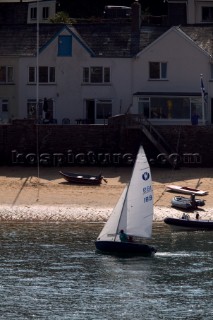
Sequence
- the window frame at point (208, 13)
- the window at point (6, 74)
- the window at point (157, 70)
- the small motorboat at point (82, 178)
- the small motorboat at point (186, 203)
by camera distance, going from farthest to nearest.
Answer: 1. the window frame at point (208, 13)
2. the window at point (6, 74)
3. the window at point (157, 70)
4. the small motorboat at point (82, 178)
5. the small motorboat at point (186, 203)

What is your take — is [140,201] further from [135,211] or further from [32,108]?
[32,108]

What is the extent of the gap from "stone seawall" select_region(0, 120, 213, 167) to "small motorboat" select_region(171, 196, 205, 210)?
9172 mm

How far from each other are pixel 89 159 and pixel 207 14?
79.6 feet

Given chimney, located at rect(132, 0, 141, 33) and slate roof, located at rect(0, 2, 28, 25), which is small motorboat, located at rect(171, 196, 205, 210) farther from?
slate roof, located at rect(0, 2, 28, 25)

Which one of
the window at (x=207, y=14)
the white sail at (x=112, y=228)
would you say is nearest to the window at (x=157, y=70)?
the window at (x=207, y=14)

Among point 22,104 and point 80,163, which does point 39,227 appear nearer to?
point 80,163

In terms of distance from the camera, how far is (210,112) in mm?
87625

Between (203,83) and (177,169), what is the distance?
1032 centimetres

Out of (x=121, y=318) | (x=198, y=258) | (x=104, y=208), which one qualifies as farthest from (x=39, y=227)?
(x=121, y=318)

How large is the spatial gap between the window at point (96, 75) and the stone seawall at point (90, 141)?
8.41 metres

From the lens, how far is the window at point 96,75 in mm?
88500

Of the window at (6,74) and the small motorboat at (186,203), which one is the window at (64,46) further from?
the small motorboat at (186,203)

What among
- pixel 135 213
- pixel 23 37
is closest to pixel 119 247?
pixel 135 213

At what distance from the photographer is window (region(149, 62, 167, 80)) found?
8819 cm
